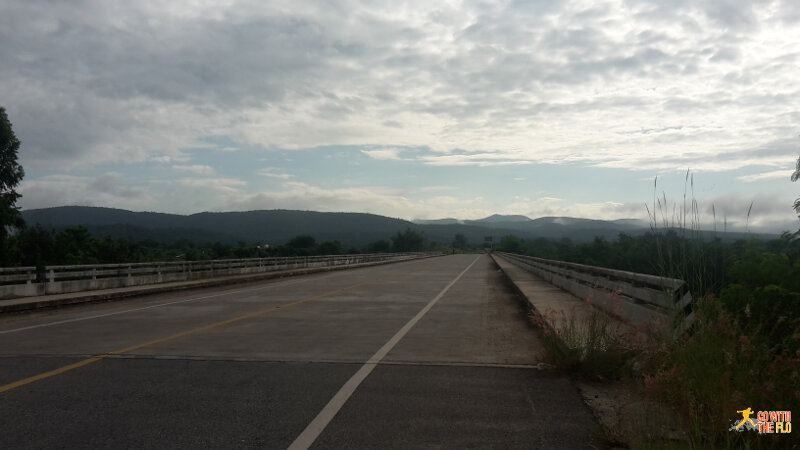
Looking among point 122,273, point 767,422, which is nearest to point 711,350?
point 767,422

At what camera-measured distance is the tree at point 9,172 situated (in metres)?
43.7

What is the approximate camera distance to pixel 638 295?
9641mm

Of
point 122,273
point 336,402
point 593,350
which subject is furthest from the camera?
point 122,273

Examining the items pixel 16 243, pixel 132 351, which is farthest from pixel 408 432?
pixel 16 243

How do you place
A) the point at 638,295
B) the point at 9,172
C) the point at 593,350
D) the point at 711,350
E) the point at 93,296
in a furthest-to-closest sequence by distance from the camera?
the point at 9,172 → the point at 93,296 → the point at 638,295 → the point at 593,350 → the point at 711,350

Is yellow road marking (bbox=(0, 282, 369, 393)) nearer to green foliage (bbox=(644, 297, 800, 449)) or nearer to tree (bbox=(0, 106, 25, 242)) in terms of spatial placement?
green foliage (bbox=(644, 297, 800, 449))

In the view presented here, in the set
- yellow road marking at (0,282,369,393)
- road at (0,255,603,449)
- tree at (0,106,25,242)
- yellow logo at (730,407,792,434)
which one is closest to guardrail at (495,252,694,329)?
road at (0,255,603,449)

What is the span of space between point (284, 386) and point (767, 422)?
4.69 metres

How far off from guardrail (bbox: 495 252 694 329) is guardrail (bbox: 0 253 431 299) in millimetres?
17377

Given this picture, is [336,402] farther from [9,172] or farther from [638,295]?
[9,172]

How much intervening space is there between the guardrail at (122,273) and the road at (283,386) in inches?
305

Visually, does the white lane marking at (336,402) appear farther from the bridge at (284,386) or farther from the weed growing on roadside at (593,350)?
the weed growing on roadside at (593,350)

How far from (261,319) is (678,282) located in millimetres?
8993

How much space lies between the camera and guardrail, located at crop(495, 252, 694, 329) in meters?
6.83
